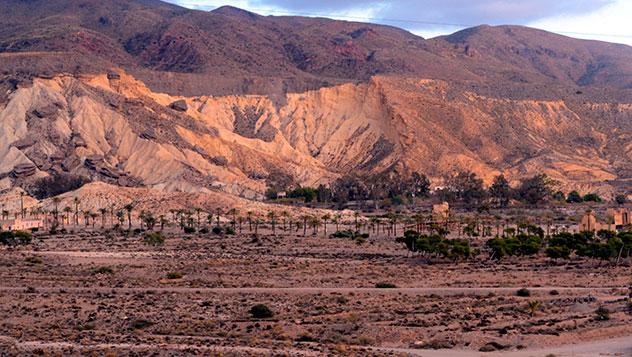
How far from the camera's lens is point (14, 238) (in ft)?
340

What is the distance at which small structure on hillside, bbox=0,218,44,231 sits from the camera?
12175 cm

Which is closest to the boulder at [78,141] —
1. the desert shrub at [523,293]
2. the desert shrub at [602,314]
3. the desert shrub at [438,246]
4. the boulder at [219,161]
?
the boulder at [219,161]

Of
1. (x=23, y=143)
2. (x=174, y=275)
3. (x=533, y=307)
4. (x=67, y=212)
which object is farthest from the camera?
(x=23, y=143)

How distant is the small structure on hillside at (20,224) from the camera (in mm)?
121750

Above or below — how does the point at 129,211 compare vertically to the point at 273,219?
above

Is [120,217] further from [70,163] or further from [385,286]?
[385,286]

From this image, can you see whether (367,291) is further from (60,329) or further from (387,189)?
(387,189)

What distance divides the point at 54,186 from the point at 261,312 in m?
111

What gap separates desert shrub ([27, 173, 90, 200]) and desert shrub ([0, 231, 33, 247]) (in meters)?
51.8

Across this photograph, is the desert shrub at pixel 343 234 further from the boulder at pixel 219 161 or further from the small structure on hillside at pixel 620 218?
the boulder at pixel 219 161

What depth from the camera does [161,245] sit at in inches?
4077

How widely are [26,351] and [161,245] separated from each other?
61658 mm

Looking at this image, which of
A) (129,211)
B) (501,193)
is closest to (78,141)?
(129,211)

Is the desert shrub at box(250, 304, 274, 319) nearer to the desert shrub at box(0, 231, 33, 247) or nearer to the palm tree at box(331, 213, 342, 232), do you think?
the desert shrub at box(0, 231, 33, 247)
